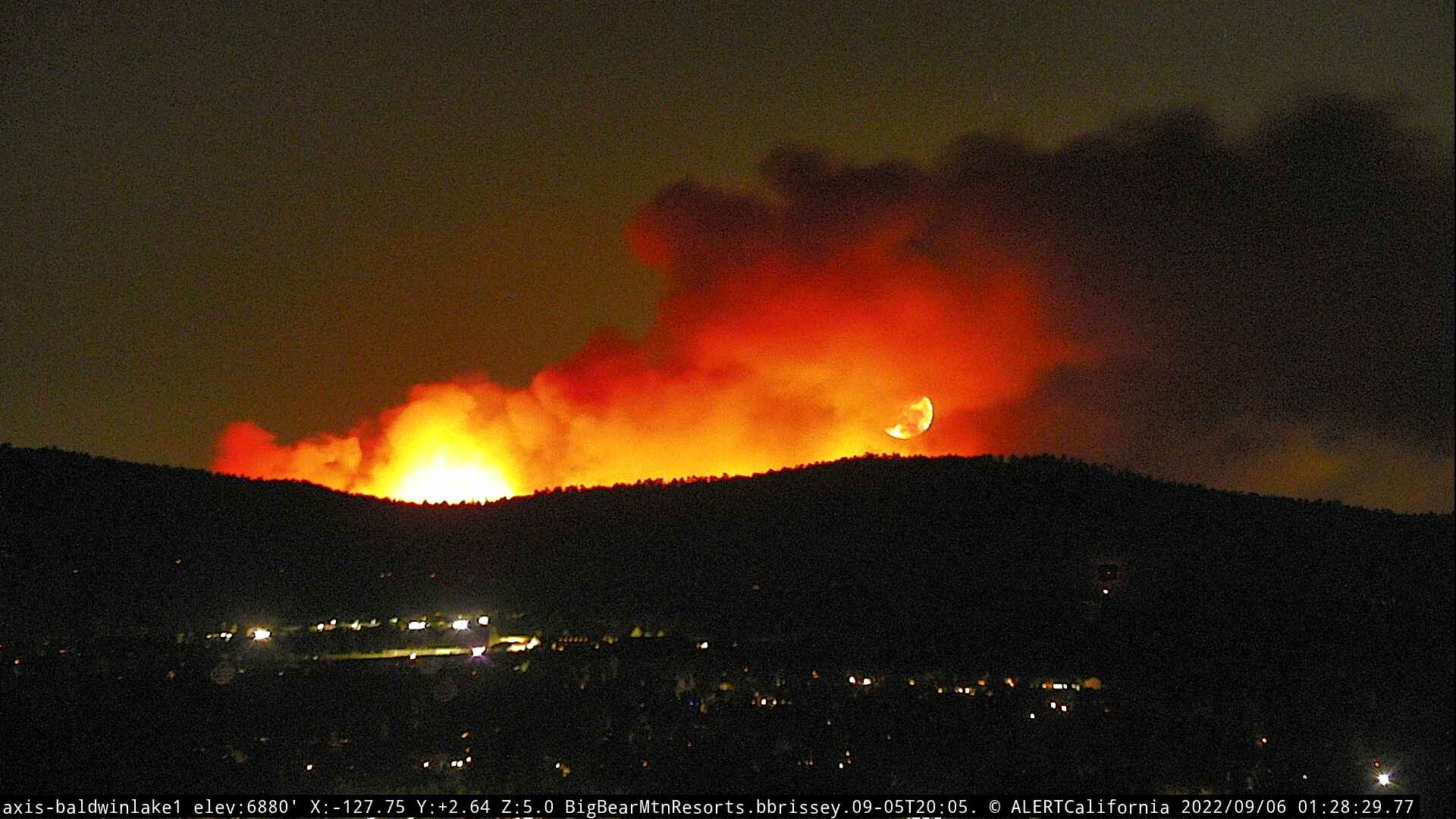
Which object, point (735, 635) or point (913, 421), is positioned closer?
point (735, 635)

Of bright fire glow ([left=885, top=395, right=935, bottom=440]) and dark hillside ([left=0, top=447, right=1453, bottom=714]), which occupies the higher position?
bright fire glow ([left=885, top=395, right=935, bottom=440])

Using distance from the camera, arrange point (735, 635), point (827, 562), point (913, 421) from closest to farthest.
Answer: point (735, 635)
point (827, 562)
point (913, 421)

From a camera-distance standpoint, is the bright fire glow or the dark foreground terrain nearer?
the dark foreground terrain

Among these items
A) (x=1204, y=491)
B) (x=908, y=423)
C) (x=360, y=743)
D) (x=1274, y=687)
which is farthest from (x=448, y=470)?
(x=1274, y=687)

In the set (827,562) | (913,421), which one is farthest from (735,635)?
(913,421)

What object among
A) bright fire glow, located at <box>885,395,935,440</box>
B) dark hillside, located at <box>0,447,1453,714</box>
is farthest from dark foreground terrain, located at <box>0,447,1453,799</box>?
bright fire glow, located at <box>885,395,935,440</box>

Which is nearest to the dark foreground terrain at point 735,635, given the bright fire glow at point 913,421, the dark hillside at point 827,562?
the dark hillside at point 827,562

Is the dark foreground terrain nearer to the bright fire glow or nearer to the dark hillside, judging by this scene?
the dark hillside

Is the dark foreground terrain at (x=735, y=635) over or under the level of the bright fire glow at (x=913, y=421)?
under

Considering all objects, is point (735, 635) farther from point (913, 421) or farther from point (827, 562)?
point (913, 421)

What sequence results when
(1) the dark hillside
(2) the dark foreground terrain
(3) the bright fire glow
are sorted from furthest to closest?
(3) the bright fire glow
(1) the dark hillside
(2) the dark foreground terrain

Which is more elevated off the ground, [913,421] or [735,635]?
[913,421]

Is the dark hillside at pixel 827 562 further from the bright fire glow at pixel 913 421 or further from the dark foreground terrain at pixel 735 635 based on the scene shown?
the bright fire glow at pixel 913 421
